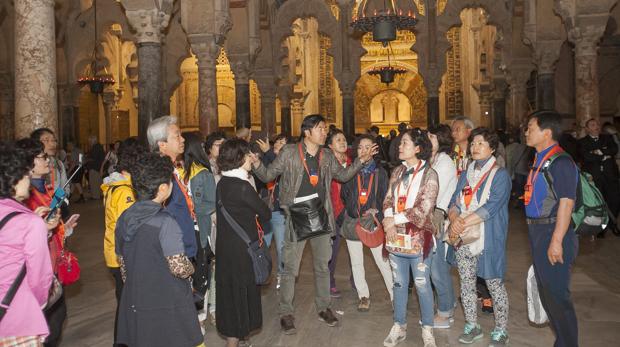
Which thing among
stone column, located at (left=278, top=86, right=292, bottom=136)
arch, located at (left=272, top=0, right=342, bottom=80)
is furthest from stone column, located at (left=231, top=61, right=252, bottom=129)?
stone column, located at (left=278, top=86, right=292, bottom=136)

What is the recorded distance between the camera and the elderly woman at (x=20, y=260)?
247 centimetres

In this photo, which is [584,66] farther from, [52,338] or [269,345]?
[52,338]

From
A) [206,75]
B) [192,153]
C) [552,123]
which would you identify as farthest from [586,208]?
[206,75]

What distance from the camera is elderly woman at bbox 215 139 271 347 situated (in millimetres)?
3885

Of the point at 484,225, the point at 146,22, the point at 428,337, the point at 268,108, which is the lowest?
the point at 428,337

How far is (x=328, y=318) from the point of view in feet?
16.0

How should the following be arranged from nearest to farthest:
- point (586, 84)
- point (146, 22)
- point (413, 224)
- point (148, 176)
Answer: point (148, 176) → point (413, 224) → point (146, 22) → point (586, 84)

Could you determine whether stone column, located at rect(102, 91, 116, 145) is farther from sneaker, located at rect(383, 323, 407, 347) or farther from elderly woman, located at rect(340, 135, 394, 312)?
sneaker, located at rect(383, 323, 407, 347)

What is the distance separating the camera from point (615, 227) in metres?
8.58

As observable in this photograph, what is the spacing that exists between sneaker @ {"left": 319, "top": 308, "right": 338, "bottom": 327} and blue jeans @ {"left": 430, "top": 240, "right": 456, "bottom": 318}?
85 centimetres

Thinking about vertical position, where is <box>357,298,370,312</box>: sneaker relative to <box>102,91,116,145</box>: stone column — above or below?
below

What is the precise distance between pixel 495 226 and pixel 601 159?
5.35 meters

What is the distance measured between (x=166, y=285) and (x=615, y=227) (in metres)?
7.64

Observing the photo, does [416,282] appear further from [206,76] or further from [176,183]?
[206,76]
